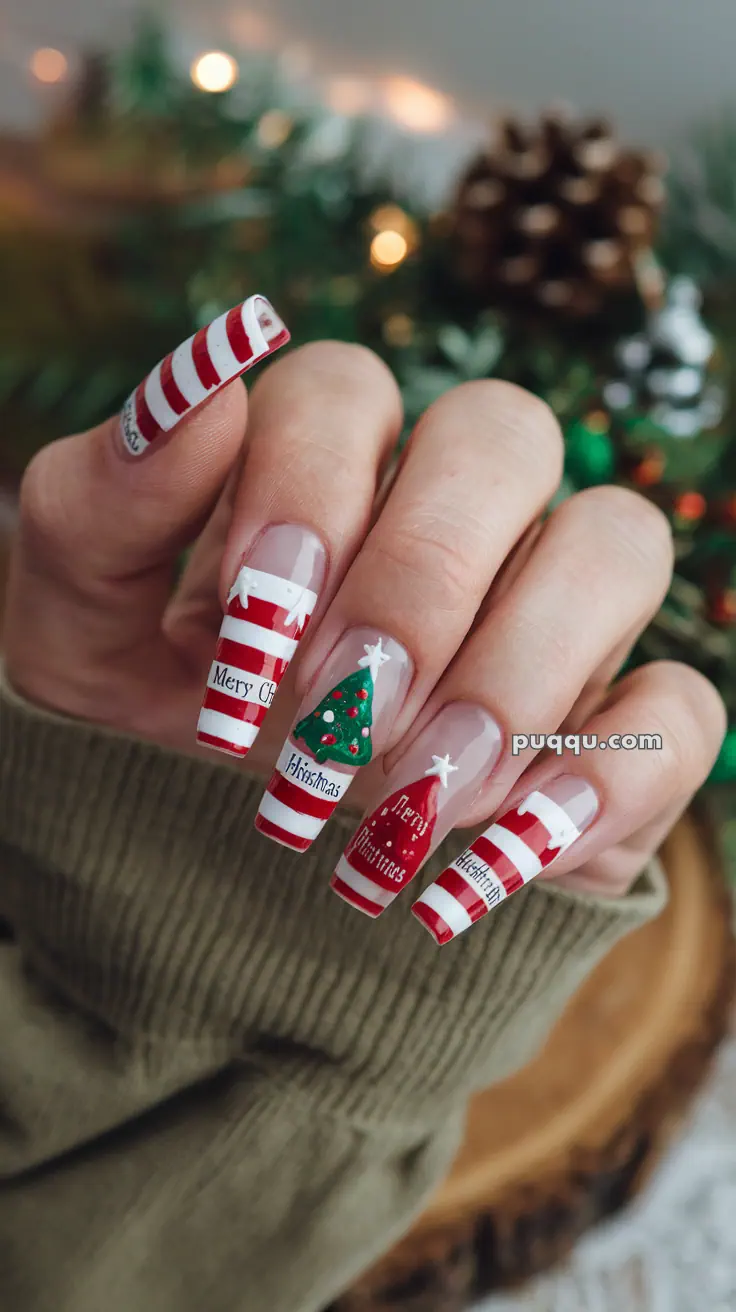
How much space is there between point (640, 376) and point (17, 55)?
2.37 ft

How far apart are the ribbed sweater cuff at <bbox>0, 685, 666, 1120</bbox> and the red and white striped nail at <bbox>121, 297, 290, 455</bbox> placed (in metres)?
0.14

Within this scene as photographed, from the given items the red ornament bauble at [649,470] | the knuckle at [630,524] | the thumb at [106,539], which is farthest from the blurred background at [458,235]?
the thumb at [106,539]

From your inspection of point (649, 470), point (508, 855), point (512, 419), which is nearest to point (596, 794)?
point (508, 855)

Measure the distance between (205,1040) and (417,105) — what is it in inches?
33.7

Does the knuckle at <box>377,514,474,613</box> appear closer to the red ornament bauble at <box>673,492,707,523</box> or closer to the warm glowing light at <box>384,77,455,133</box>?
the red ornament bauble at <box>673,492,707,523</box>

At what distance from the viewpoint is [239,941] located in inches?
16.2

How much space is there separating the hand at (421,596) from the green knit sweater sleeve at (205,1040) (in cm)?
7

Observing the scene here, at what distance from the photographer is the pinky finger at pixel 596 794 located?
33 cm

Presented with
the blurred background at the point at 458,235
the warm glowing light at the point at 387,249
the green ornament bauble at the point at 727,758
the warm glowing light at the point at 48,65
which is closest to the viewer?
the green ornament bauble at the point at 727,758

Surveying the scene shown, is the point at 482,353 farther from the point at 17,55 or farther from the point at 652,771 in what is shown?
the point at 17,55

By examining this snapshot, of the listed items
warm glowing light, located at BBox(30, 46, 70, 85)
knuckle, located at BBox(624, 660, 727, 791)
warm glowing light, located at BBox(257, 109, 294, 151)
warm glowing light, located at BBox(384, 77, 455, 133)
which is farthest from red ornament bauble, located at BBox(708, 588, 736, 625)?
warm glowing light, located at BBox(30, 46, 70, 85)

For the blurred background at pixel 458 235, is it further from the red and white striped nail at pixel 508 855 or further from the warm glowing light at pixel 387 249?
the red and white striped nail at pixel 508 855

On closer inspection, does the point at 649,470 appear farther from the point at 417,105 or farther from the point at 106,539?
the point at 417,105

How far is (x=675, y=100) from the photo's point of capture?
2.82 feet
